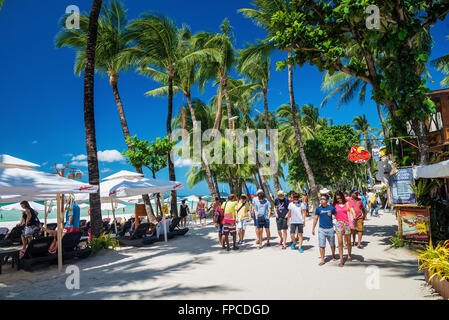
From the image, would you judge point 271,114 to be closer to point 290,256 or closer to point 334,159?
point 334,159

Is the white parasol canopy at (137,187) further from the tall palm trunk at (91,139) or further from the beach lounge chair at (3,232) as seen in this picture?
the beach lounge chair at (3,232)

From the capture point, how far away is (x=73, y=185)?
703 cm

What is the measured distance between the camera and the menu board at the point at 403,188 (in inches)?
329

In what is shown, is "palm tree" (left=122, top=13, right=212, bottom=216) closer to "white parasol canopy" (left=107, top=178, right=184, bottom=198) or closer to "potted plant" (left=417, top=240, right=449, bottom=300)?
"white parasol canopy" (left=107, top=178, right=184, bottom=198)

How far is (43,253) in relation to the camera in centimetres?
746

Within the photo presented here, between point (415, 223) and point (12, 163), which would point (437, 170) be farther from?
point (12, 163)

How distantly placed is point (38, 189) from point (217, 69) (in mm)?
17891

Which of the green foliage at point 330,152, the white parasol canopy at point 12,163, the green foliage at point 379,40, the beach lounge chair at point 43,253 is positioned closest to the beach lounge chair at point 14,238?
the beach lounge chair at point 43,253

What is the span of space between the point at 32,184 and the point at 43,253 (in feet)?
7.60

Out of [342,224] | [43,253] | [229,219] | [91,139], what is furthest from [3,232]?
[342,224]

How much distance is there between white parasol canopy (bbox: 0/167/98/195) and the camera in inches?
234

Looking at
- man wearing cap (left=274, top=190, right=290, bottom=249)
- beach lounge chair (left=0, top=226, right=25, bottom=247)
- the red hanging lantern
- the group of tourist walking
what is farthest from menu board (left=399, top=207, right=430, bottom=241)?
beach lounge chair (left=0, top=226, right=25, bottom=247)

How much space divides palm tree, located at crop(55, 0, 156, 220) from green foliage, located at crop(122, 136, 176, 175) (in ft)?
3.59
